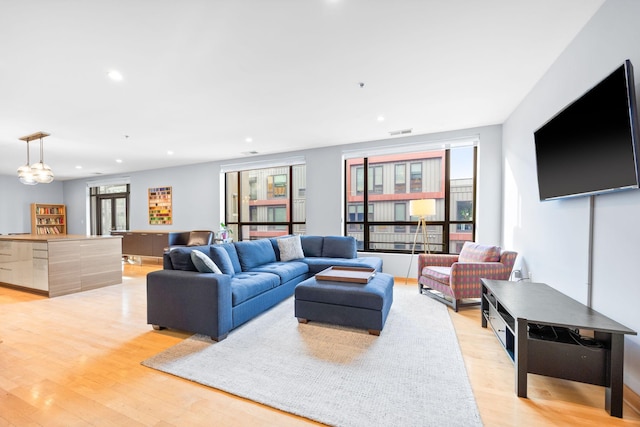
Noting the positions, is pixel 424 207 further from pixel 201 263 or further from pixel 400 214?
pixel 201 263

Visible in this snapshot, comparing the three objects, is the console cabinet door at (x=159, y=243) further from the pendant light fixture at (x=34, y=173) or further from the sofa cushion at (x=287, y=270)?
the sofa cushion at (x=287, y=270)

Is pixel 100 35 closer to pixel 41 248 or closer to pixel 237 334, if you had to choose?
pixel 237 334

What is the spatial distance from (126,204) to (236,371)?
27.5ft

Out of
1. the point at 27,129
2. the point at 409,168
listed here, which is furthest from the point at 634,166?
the point at 27,129

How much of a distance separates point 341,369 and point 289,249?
2.67 meters

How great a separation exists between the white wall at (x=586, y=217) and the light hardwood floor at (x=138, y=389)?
618 millimetres

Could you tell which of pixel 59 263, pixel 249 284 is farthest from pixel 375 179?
pixel 59 263

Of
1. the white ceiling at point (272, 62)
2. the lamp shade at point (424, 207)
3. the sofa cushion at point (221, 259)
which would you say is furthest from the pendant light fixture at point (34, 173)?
the lamp shade at point (424, 207)

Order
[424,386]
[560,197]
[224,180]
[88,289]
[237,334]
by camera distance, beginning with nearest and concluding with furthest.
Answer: [424,386], [560,197], [237,334], [88,289], [224,180]

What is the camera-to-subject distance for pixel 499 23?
1.97m

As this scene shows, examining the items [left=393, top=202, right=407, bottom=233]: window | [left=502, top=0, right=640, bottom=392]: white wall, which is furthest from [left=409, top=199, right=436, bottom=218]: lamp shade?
[left=502, top=0, right=640, bottom=392]: white wall

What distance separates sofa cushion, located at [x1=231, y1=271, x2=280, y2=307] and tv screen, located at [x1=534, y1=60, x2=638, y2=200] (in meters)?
2.98

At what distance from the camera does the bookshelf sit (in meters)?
8.25

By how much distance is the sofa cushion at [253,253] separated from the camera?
11.9 ft
